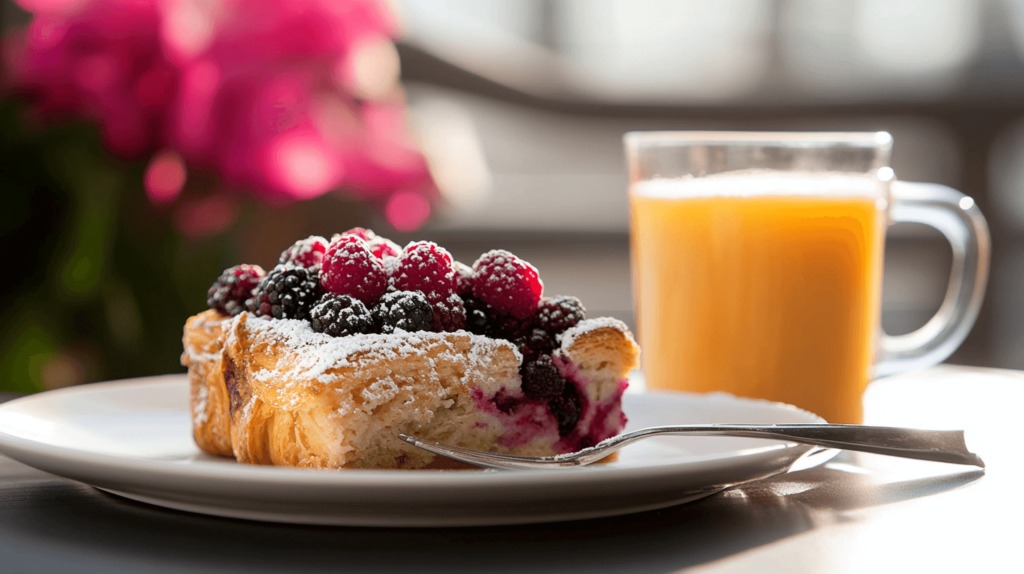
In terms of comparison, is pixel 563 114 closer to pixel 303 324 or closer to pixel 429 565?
pixel 303 324

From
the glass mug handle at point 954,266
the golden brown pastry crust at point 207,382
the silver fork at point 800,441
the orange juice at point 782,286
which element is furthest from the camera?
the glass mug handle at point 954,266

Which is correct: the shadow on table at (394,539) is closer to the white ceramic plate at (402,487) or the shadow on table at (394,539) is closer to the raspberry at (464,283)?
the white ceramic plate at (402,487)

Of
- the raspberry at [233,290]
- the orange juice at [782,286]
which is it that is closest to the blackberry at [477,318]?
the raspberry at [233,290]

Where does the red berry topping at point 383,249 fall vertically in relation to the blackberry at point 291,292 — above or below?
above

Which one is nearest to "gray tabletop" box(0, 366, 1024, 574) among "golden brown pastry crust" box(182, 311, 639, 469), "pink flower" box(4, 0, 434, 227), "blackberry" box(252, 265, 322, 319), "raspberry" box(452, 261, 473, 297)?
"golden brown pastry crust" box(182, 311, 639, 469)

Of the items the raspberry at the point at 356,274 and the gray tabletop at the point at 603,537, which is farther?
the raspberry at the point at 356,274

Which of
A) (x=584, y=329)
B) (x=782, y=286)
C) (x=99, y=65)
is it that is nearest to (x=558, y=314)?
Result: (x=584, y=329)

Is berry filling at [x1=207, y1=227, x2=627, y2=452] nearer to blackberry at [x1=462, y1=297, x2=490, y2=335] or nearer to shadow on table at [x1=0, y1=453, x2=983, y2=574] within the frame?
blackberry at [x1=462, y1=297, x2=490, y2=335]
